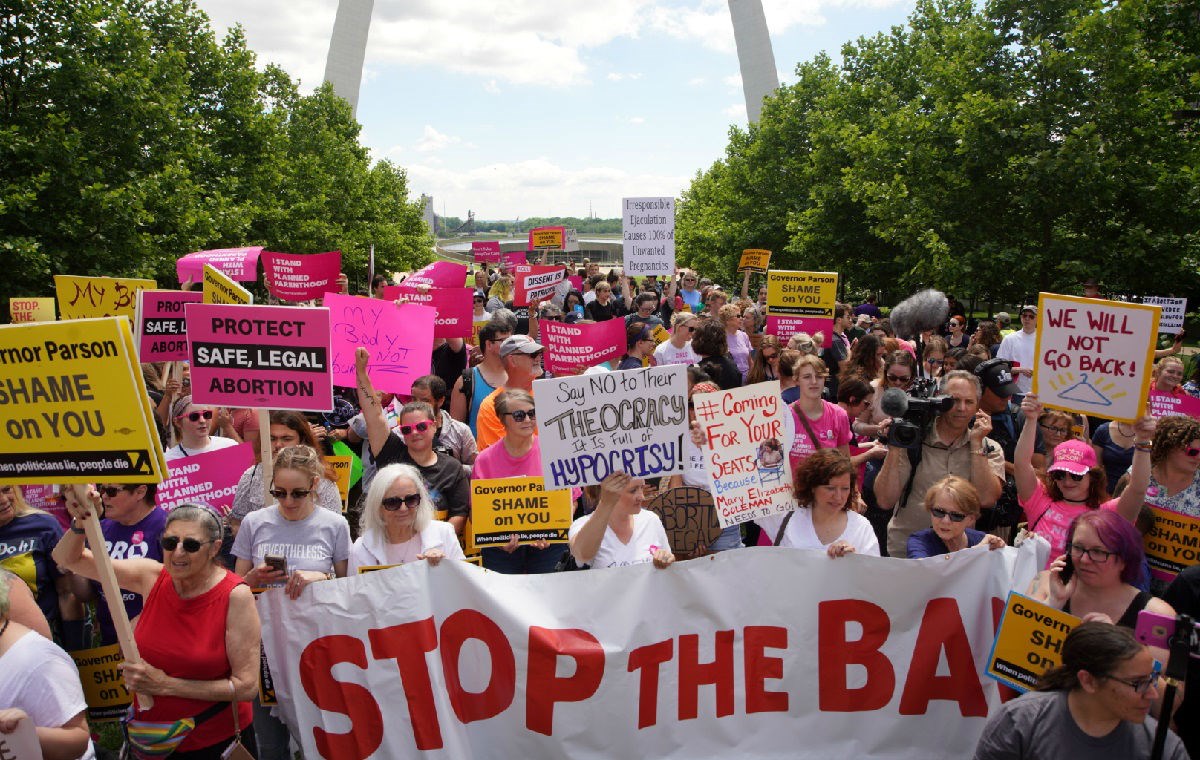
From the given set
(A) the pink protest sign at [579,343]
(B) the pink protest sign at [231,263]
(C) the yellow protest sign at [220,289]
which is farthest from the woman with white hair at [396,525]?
(B) the pink protest sign at [231,263]

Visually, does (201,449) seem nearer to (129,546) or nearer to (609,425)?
(129,546)

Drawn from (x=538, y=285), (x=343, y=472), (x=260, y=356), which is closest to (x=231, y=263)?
(x=538, y=285)

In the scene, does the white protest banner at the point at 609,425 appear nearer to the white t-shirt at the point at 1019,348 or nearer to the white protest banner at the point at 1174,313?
the white t-shirt at the point at 1019,348

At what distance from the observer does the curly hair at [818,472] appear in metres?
5.00

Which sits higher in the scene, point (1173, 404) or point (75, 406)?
point (75, 406)

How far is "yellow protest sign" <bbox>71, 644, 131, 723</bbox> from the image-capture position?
185 inches

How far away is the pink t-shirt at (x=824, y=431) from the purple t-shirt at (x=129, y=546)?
4200 mm

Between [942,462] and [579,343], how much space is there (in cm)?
471

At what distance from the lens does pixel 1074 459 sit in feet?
17.2

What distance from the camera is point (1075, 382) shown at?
17.5 feet

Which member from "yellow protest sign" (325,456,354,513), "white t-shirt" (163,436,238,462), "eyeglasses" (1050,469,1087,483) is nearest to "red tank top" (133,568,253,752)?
"white t-shirt" (163,436,238,462)

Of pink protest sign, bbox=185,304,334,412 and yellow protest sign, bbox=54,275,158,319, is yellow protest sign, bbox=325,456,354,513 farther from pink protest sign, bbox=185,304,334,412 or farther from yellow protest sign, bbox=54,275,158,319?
yellow protest sign, bbox=54,275,158,319

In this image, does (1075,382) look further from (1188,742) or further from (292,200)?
(292,200)

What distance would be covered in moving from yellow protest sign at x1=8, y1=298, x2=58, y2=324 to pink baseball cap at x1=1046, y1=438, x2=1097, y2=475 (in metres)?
11.3
